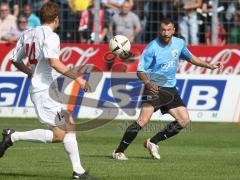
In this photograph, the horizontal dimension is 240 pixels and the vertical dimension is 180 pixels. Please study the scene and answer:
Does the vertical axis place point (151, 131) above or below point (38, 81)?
below

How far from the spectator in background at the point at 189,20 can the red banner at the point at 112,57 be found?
608 mm

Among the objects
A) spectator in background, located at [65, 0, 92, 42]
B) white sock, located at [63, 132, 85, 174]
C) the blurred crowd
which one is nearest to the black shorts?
white sock, located at [63, 132, 85, 174]

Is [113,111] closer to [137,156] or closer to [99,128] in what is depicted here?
[99,128]

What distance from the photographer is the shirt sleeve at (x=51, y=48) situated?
11.0 metres

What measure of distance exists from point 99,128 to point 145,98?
640 cm

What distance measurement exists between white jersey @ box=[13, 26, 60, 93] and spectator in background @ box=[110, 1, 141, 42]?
11525 millimetres

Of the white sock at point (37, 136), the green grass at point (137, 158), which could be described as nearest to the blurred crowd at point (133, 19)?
the green grass at point (137, 158)

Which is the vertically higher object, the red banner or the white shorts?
the white shorts

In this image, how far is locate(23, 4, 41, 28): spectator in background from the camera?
23406mm

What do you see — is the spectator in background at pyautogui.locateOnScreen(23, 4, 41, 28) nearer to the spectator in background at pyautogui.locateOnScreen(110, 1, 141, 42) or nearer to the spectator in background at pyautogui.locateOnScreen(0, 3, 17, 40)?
the spectator in background at pyautogui.locateOnScreen(0, 3, 17, 40)

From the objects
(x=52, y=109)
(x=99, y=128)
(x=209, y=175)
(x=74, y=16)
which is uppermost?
(x=52, y=109)

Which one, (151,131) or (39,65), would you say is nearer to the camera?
(39,65)

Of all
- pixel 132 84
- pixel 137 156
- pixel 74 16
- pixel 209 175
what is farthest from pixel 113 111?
pixel 209 175

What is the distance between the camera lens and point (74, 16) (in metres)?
23.4
